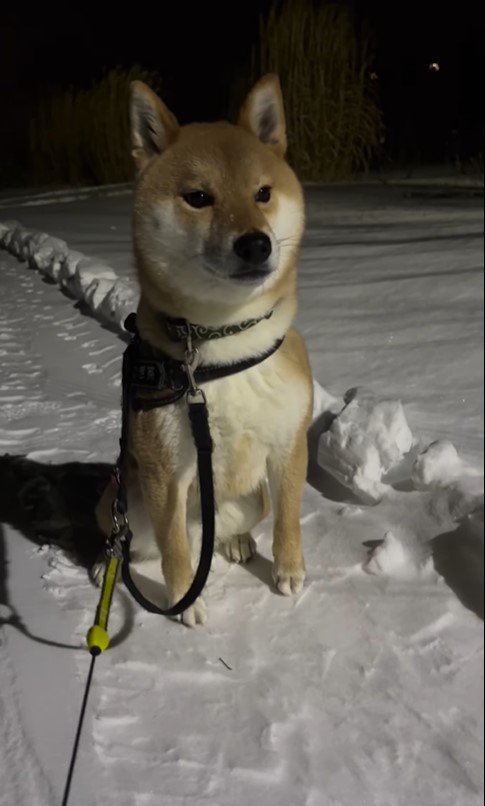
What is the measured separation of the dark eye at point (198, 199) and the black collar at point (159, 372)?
189 millimetres

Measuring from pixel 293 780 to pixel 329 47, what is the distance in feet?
2.22

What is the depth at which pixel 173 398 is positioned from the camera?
35.0 inches

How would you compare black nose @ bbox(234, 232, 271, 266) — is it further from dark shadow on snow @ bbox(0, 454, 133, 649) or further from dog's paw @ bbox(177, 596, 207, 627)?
dark shadow on snow @ bbox(0, 454, 133, 649)

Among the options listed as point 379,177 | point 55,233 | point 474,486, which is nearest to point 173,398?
point 379,177

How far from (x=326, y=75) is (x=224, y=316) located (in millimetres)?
280

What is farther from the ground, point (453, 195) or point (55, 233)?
point (453, 195)

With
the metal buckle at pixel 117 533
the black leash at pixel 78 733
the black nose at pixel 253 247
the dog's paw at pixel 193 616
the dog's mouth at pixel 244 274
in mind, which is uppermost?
the black nose at pixel 253 247

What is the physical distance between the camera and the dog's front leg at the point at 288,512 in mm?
979

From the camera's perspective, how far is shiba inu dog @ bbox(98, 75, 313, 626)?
29.3 inches

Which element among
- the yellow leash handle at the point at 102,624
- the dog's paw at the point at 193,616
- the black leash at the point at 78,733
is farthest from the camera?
the dog's paw at the point at 193,616

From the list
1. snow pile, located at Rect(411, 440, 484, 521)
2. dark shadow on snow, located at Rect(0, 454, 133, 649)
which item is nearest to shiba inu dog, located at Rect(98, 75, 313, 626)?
dark shadow on snow, located at Rect(0, 454, 133, 649)

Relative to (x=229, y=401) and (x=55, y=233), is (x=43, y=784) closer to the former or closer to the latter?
(x=229, y=401)

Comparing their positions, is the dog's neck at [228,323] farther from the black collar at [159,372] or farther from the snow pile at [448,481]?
the snow pile at [448,481]

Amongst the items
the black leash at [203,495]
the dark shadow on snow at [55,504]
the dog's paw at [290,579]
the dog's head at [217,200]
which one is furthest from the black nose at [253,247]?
the dark shadow on snow at [55,504]
